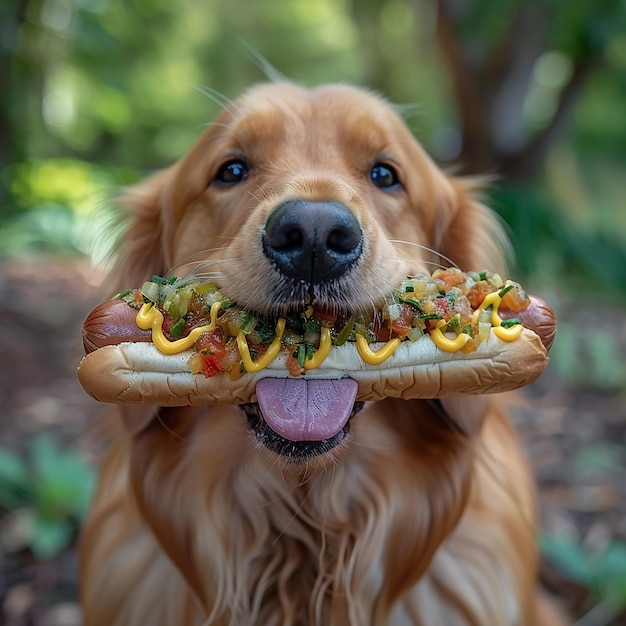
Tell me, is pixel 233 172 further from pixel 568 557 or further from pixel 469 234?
pixel 568 557

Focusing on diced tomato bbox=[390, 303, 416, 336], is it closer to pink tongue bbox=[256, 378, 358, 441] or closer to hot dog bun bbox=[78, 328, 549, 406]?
hot dog bun bbox=[78, 328, 549, 406]

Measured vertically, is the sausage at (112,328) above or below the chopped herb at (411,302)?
below

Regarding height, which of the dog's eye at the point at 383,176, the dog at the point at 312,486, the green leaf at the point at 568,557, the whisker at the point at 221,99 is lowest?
the green leaf at the point at 568,557

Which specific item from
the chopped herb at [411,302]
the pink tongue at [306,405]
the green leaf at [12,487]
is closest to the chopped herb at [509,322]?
the chopped herb at [411,302]

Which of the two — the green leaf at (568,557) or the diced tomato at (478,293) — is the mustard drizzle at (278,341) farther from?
the green leaf at (568,557)

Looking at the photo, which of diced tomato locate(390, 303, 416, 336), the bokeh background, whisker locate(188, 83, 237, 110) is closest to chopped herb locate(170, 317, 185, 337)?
diced tomato locate(390, 303, 416, 336)

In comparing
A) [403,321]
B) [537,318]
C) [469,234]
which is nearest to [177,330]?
[403,321]
